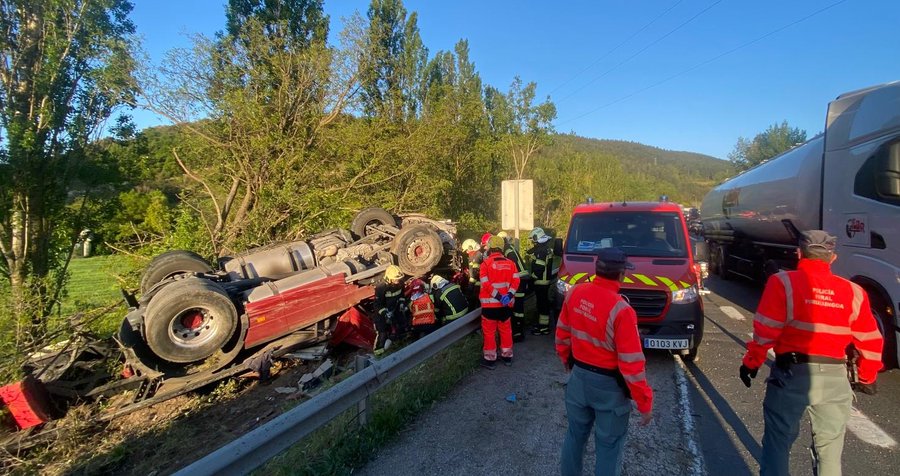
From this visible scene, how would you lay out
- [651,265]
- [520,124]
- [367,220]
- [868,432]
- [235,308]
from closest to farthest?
[868,432] → [651,265] → [235,308] → [367,220] → [520,124]

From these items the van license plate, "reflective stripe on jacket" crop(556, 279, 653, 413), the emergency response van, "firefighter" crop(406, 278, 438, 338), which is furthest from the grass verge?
the van license plate

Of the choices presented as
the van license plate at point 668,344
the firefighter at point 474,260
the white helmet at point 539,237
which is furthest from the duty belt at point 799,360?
the firefighter at point 474,260

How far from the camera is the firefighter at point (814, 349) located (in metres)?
2.46

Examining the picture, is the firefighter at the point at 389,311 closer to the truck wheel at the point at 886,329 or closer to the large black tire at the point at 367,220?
the large black tire at the point at 367,220

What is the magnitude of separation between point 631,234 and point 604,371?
4043 mm

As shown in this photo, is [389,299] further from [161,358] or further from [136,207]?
[136,207]

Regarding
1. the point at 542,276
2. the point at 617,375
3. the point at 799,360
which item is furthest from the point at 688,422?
the point at 542,276

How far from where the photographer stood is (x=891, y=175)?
4.35 m

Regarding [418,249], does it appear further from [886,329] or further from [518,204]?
[886,329]

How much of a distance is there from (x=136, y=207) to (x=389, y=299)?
8.04m

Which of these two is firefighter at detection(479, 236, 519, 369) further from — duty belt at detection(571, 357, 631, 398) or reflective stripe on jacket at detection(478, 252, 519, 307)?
duty belt at detection(571, 357, 631, 398)

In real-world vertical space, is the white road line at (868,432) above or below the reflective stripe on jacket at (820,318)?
below

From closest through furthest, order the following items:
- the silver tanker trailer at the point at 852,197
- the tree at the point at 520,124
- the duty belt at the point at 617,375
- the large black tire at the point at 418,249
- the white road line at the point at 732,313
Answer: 1. the duty belt at the point at 617,375
2. the silver tanker trailer at the point at 852,197
3. the white road line at the point at 732,313
4. the large black tire at the point at 418,249
5. the tree at the point at 520,124

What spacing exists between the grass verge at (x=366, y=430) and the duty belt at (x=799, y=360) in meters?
2.67
